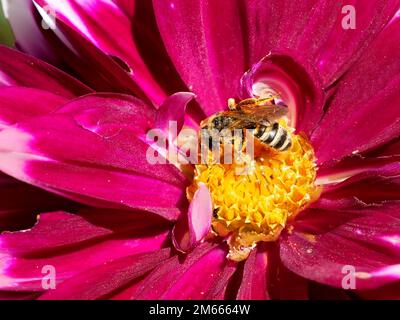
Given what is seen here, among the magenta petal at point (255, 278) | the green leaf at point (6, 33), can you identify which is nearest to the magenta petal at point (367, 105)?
the magenta petal at point (255, 278)

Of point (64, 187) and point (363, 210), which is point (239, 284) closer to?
point (363, 210)

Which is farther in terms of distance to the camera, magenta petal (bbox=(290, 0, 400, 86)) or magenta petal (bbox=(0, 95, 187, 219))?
magenta petal (bbox=(290, 0, 400, 86))

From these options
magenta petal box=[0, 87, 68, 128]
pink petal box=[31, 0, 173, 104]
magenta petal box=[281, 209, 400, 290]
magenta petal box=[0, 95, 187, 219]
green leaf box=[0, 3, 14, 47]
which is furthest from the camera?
green leaf box=[0, 3, 14, 47]

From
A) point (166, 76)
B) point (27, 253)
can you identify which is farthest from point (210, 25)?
point (27, 253)

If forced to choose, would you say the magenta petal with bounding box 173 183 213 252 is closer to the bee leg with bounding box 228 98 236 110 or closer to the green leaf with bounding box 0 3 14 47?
the bee leg with bounding box 228 98 236 110

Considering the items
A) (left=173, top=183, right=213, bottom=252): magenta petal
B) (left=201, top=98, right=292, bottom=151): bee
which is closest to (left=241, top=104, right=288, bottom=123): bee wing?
(left=201, top=98, right=292, bottom=151): bee

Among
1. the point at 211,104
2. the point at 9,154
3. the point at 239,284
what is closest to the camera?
the point at 9,154
